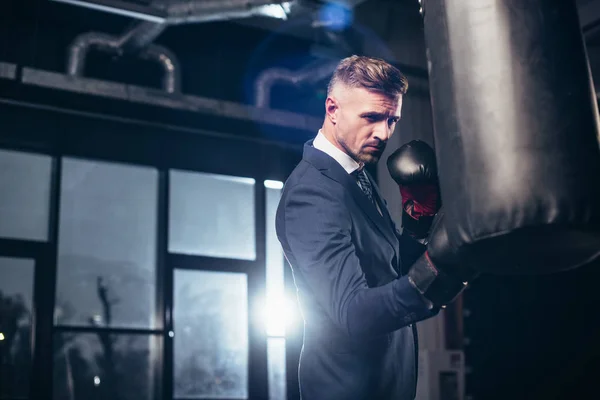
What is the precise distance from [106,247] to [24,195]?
0.62m

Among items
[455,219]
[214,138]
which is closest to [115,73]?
[214,138]

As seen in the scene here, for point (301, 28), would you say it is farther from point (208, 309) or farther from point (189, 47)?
point (208, 309)

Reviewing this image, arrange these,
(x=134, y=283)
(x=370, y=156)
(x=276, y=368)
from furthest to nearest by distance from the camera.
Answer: (x=276, y=368)
(x=134, y=283)
(x=370, y=156)

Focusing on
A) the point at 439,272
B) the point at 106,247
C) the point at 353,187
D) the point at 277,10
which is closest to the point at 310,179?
the point at 353,187

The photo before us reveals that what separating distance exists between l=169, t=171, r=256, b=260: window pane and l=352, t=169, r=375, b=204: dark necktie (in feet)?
12.2

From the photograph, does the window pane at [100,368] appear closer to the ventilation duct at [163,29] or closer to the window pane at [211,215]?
the window pane at [211,215]

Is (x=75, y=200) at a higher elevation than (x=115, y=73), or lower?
lower

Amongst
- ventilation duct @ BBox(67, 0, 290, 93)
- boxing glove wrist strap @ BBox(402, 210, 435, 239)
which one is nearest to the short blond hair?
boxing glove wrist strap @ BBox(402, 210, 435, 239)

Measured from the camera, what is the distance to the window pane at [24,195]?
4.76 meters

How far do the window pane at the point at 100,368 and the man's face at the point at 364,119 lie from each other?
370 cm

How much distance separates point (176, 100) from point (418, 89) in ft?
6.35

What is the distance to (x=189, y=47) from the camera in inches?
224

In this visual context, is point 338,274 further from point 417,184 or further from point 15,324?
point 15,324

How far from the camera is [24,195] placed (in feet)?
15.9
